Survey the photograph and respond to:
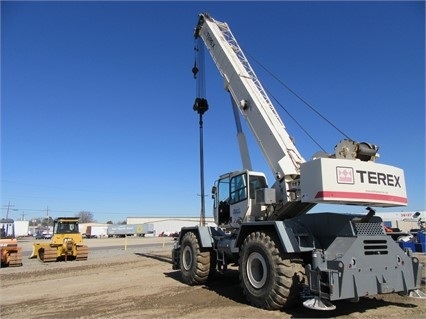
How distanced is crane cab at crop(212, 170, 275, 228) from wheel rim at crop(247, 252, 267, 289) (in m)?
1.54

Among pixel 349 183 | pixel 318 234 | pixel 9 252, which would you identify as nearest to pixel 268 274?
pixel 318 234

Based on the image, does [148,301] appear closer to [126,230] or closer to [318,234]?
[318,234]

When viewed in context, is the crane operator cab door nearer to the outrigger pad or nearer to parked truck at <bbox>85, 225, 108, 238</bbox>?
the outrigger pad

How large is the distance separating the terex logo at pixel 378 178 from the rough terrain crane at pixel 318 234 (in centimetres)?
2

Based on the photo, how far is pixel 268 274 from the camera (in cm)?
870

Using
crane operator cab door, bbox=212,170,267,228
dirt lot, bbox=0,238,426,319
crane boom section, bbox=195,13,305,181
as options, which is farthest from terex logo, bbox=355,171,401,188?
crane operator cab door, bbox=212,170,267,228

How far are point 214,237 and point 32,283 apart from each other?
23.1 ft

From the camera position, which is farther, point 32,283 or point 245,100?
point 32,283

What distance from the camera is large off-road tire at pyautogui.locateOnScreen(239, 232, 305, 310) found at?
837 cm

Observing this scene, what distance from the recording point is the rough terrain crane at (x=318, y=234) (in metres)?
7.96

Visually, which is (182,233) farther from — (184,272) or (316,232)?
(316,232)

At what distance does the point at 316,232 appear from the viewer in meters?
9.25

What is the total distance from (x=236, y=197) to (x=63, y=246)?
52.8 feet

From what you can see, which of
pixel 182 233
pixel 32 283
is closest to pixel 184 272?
pixel 182 233
